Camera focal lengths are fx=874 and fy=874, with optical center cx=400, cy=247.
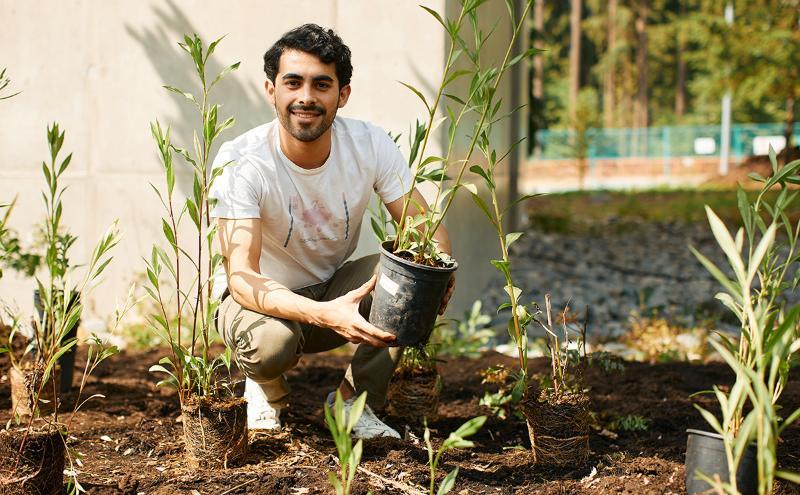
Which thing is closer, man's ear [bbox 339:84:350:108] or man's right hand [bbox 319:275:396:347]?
man's right hand [bbox 319:275:396:347]

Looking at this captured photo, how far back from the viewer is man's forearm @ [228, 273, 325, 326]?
9.16 feet

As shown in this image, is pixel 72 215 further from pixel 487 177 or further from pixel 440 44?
pixel 487 177

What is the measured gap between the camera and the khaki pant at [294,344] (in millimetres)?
3002

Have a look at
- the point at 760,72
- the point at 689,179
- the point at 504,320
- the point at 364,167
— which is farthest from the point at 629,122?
the point at 364,167

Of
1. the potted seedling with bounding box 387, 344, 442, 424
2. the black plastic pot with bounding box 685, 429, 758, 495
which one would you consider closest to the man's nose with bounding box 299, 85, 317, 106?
the potted seedling with bounding box 387, 344, 442, 424

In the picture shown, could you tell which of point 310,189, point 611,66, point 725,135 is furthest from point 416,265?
point 611,66

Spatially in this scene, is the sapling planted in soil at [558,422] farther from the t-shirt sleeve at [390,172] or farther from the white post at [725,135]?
the white post at [725,135]

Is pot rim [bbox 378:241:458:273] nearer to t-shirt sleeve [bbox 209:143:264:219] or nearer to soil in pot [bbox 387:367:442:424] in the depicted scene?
t-shirt sleeve [bbox 209:143:264:219]

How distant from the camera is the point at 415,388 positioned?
11.1 ft

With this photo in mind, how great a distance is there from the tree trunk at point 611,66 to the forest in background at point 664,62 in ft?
0.19

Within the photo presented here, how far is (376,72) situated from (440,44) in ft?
1.32

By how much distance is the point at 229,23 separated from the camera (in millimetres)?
5031

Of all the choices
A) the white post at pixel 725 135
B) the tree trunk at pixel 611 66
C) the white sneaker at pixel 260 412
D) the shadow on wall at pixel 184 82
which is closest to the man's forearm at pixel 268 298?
the white sneaker at pixel 260 412

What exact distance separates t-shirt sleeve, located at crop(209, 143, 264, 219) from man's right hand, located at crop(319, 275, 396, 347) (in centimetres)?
48
